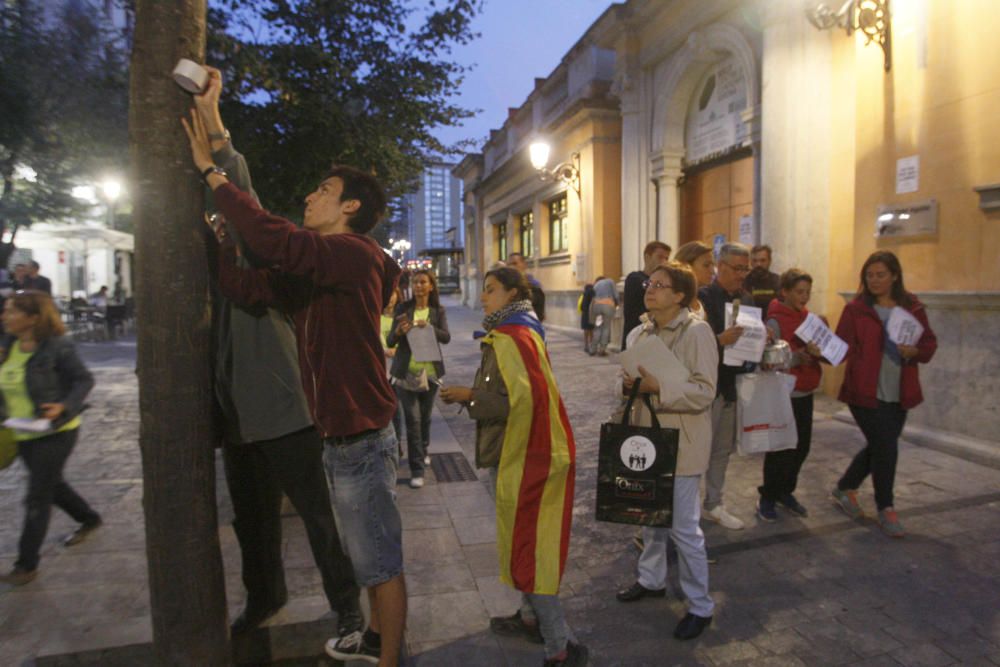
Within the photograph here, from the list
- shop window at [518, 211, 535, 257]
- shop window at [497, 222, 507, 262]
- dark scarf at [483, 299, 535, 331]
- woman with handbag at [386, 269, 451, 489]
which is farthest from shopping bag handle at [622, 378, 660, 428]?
shop window at [497, 222, 507, 262]

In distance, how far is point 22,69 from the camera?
10734 mm

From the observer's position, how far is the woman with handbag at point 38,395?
12.4ft

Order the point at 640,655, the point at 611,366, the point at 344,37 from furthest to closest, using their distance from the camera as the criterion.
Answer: the point at 611,366, the point at 344,37, the point at 640,655

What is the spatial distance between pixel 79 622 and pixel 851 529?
445 cm

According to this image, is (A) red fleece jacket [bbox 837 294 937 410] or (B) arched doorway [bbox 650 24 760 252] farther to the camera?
(B) arched doorway [bbox 650 24 760 252]

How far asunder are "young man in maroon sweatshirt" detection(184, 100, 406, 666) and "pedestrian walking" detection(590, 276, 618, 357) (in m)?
10.7

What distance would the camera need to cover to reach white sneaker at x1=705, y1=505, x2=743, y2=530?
429 cm

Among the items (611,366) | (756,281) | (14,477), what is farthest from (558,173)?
(14,477)

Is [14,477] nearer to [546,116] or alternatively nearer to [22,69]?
[22,69]

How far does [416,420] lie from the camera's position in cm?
539

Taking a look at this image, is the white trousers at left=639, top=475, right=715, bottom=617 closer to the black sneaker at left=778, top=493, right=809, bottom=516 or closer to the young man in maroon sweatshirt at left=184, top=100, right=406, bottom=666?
the young man in maroon sweatshirt at left=184, top=100, right=406, bottom=666

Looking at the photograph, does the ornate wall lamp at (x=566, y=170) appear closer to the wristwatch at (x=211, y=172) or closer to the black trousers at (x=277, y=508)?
the black trousers at (x=277, y=508)

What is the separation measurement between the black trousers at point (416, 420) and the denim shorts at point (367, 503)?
282cm

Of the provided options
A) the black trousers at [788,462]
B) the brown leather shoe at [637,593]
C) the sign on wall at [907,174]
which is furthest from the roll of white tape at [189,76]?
the sign on wall at [907,174]
